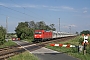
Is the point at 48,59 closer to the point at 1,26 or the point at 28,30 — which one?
the point at 1,26

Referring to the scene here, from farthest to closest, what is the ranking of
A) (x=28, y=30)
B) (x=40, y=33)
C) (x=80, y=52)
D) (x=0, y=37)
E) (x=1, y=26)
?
1. (x=28, y=30)
2. (x=1, y=26)
3. (x=40, y=33)
4. (x=0, y=37)
5. (x=80, y=52)

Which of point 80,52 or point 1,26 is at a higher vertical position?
point 1,26

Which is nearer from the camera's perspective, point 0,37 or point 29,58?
point 29,58

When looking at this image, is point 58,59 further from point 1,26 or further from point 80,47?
point 1,26

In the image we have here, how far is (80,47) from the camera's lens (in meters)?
22.8

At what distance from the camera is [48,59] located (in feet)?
57.2

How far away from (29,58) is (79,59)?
4285 millimetres

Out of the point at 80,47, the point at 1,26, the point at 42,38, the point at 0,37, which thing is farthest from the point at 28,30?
the point at 80,47

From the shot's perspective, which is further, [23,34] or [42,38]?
[23,34]

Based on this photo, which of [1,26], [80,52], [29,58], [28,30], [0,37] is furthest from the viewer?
[28,30]

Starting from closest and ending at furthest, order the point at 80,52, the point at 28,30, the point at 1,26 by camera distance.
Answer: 1. the point at 80,52
2. the point at 1,26
3. the point at 28,30

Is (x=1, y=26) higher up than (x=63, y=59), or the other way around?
(x=1, y=26)

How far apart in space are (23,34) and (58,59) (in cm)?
8106

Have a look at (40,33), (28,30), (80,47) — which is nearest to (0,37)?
(40,33)
